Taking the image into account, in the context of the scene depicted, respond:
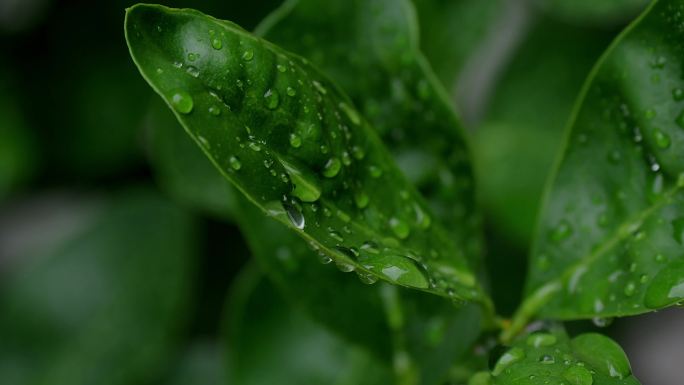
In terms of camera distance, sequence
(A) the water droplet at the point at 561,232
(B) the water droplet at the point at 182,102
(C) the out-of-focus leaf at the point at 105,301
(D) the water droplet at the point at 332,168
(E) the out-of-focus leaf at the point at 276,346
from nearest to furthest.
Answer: (B) the water droplet at the point at 182,102
(D) the water droplet at the point at 332,168
(A) the water droplet at the point at 561,232
(E) the out-of-focus leaf at the point at 276,346
(C) the out-of-focus leaf at the point at 105,301

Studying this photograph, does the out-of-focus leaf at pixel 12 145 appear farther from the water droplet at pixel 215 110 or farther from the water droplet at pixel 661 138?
the water droplet at pixel 661 138

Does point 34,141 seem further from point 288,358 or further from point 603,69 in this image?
point 603,69

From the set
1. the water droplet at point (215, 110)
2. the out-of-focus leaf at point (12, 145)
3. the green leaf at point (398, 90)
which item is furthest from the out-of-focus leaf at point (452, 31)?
the out-of-focus leaf at point (12, 145)

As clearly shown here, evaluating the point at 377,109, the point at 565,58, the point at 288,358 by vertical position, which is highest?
the point at 377,109

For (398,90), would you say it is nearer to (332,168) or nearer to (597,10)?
(332,168)

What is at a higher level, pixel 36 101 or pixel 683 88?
pixel 683 88

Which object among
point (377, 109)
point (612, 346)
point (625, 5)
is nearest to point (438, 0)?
point (625, 5)
